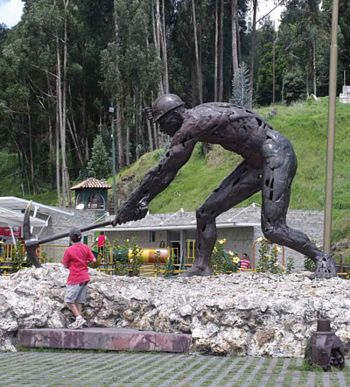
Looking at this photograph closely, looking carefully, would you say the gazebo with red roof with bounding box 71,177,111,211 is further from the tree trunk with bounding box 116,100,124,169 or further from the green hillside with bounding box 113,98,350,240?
the tree trunk with bounding box 116,100,124,169

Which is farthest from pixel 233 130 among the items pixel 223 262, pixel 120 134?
pixel 120 134

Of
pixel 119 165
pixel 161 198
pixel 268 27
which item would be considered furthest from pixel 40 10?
pixel 268 27

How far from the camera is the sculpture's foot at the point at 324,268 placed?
8.88m

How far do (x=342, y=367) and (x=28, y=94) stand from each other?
42.7m

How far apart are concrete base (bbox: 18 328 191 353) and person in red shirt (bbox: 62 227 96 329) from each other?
0.28m

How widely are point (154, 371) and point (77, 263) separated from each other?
2529 millimetres

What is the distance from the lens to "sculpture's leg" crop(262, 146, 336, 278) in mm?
8938

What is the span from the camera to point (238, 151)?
9383 mm

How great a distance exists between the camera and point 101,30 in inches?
2031

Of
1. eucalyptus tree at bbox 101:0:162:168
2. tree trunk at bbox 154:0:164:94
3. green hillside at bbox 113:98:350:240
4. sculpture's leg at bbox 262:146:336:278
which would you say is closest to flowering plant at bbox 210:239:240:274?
sculpture's leg at bbox 262:146:336:278

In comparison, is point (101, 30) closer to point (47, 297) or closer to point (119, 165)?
point (119, 165)

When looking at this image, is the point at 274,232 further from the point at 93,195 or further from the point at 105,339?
the point at 93,195

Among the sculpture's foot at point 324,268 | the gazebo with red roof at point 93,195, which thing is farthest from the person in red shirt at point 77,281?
the gazebo with red roof at point 93,195

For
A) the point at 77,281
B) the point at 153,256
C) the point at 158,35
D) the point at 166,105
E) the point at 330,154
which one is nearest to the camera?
the point at 77,281
